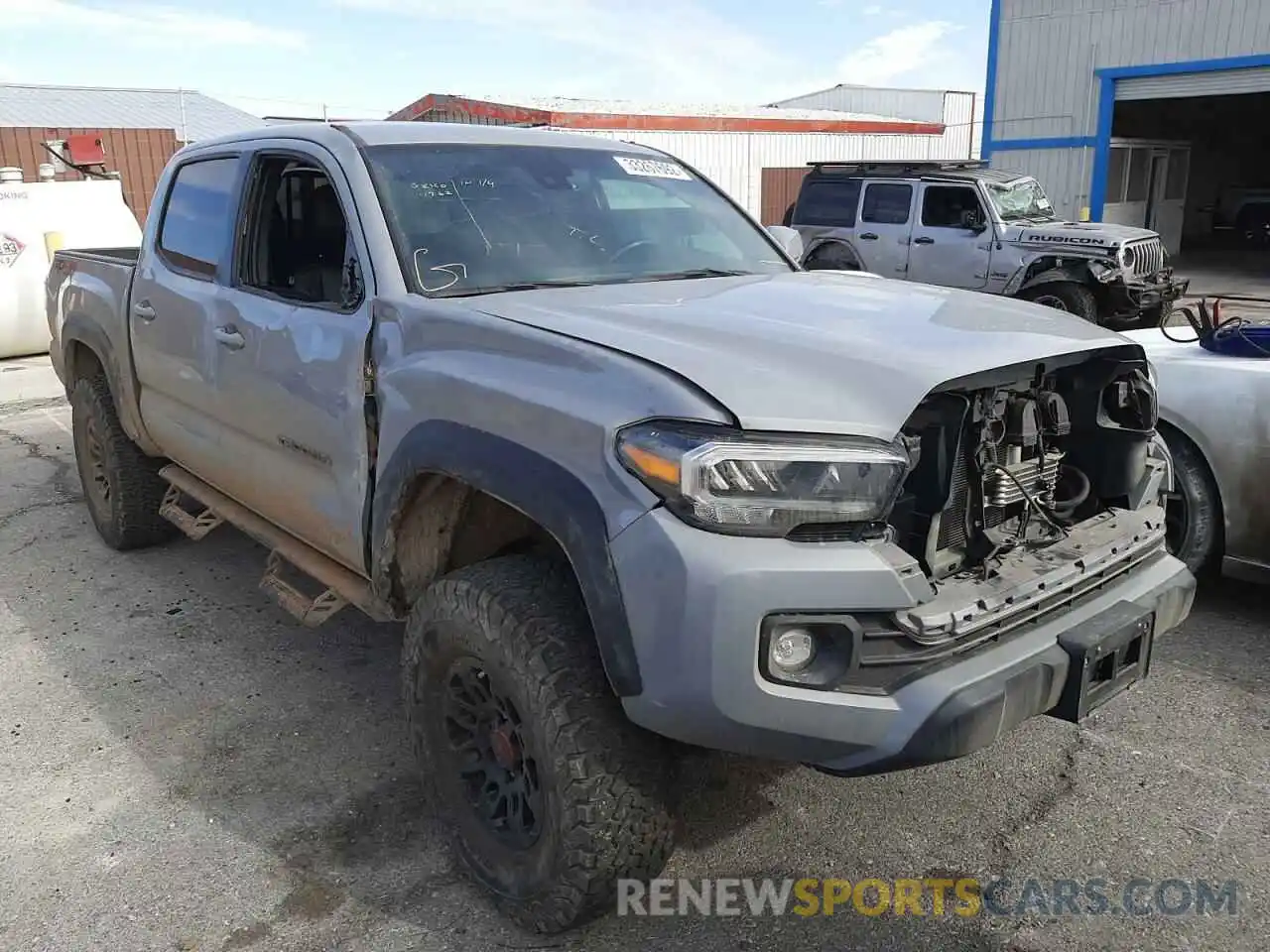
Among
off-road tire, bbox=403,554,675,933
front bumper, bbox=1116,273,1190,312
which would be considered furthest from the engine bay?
front bumper, bbox=1116,273,1190,312

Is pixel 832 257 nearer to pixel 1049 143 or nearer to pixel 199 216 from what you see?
pixel 1049 143

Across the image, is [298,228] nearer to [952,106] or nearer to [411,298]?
[411,298]

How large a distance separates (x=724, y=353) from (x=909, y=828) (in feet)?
5.00

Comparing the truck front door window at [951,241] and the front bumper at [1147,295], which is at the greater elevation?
the truck front door window at [951,241]

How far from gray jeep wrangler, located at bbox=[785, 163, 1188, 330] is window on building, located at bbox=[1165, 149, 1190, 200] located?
1257cm

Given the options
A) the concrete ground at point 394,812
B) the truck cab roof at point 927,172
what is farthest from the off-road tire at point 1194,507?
the truck cab roof at point 927,172

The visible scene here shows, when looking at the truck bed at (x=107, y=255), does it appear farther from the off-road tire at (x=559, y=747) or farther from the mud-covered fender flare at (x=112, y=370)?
the off-road tire at (x=559, y=747)

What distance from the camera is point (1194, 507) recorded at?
4.13 m

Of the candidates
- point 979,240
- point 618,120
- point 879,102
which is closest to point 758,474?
point 979,240

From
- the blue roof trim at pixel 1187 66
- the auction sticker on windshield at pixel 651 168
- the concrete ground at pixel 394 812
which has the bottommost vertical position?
the concrete ground at pixel 394 812

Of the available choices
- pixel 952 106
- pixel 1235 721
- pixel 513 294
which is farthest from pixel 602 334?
pixel 952 106

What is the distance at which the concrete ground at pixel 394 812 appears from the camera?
2.59m

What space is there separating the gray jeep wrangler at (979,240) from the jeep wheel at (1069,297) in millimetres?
11

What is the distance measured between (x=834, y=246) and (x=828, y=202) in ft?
1.98
